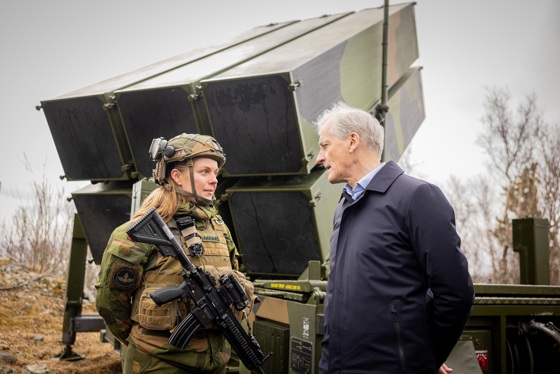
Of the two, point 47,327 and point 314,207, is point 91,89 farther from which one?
point 47,327

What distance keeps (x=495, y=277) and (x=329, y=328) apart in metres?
12.5

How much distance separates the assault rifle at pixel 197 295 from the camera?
2293mm

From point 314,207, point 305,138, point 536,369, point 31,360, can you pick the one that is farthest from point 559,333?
point 31,360

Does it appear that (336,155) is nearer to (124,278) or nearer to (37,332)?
(124,278)

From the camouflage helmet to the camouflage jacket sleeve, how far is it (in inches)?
Result: 14.3

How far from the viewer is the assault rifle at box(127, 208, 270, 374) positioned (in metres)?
2.29

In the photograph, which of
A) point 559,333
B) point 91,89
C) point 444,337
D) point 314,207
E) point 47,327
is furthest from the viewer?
point 47,327

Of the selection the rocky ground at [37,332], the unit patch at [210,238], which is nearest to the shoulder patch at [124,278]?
the unit patch at [210,238]

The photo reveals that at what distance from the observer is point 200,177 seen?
2.60 meters

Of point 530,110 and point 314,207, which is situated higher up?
point 314,207

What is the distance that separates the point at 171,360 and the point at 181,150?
970mm

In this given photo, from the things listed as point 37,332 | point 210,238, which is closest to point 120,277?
point 210,238

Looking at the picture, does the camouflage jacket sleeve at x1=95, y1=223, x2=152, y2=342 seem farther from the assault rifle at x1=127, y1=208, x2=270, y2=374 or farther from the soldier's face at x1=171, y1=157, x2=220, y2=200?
the soldier's face at x1=171, y1=157, x2=220, y2=200

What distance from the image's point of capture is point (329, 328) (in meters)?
2.01
